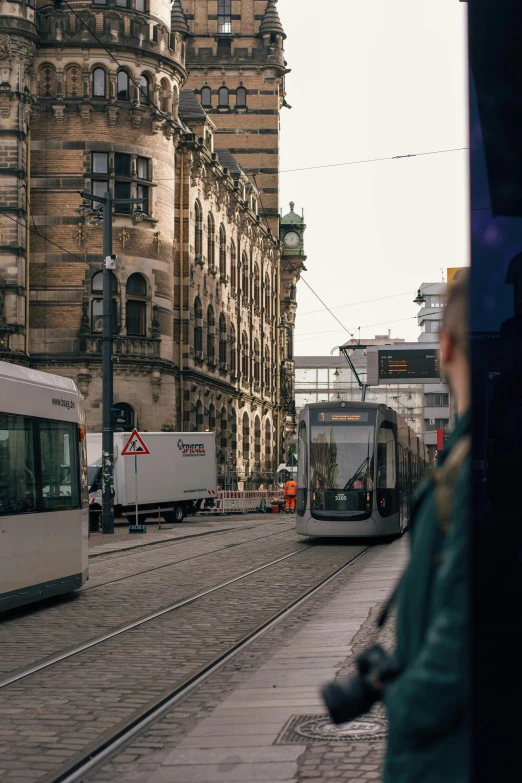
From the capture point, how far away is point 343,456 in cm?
2445

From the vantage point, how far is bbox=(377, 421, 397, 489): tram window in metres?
24.4

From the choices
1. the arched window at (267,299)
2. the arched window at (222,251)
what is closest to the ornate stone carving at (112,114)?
the arched window at (222,251)

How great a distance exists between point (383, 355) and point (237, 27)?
27.7 metres

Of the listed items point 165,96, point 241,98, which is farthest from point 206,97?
point 165,96

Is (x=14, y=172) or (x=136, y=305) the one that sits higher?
(x=14, y=172)

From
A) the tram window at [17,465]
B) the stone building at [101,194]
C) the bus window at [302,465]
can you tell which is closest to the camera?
the tram window at [17,465]

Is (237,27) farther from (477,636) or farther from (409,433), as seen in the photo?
(477,636)

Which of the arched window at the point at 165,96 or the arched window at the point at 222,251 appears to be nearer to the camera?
the arched window at the point at 165,96

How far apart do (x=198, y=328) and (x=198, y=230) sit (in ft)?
14.3

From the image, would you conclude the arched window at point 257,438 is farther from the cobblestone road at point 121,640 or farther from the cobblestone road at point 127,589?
the cobblestone road at point 121,640

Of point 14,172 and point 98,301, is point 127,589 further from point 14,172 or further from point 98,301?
point 98,301

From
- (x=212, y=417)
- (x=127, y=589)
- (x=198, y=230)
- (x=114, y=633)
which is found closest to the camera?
(x=114, y=633)

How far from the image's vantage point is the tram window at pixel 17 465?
463 inches

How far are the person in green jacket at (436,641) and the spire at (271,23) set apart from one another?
69.0 m
